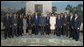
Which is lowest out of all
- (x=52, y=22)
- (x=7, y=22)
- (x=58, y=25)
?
(x=58, y=25)

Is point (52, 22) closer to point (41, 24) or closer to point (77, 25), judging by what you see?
point (41, 24)

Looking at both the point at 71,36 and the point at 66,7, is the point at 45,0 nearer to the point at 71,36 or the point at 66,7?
the point at 66,7

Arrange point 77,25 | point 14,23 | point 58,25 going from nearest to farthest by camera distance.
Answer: point 77,25, point 14,23, point 58,25

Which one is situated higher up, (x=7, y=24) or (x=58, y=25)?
(x=7, y=24)

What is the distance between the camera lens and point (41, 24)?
41.7 feet

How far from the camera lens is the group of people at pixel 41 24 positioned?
1229 cm

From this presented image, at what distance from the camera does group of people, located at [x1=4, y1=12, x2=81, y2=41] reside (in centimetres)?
1229

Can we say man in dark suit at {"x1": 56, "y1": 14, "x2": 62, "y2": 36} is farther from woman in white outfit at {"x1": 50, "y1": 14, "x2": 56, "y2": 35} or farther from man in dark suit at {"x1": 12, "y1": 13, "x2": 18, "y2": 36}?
man in dark suit at {"x1": 12, "y1": 13, "x2": 18, "y2": 36}

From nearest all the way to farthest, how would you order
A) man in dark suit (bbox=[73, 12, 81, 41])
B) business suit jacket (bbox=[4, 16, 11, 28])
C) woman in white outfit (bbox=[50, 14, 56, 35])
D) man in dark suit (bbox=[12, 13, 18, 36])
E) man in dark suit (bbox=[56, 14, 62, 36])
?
man in dark suit (bbox=[73, 12, 81, 41]), business suit jacket (bbox=[4, 16, 11, 28]), man in dark suit (bbox=[12, 13, 18, 36]), man in dark suit (bbox=[56, 14, 62, 36]), woman in white outfit (bbox=[50, 14, 56, 35])

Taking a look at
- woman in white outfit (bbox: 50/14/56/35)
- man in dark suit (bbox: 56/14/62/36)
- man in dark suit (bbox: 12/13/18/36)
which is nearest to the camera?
man in dark suit (bbox: 12/13/18/36)

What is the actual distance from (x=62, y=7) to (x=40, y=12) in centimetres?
139

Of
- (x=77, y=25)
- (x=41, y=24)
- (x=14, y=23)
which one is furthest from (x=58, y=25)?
(x=14, y=23)

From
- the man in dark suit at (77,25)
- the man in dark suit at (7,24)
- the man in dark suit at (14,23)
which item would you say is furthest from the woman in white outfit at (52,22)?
the man in dark suit at (7,24)

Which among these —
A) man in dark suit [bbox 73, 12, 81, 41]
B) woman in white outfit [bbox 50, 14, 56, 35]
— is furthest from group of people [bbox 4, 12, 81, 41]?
man in dark suit [bbox 73, 12, 81, 41]
